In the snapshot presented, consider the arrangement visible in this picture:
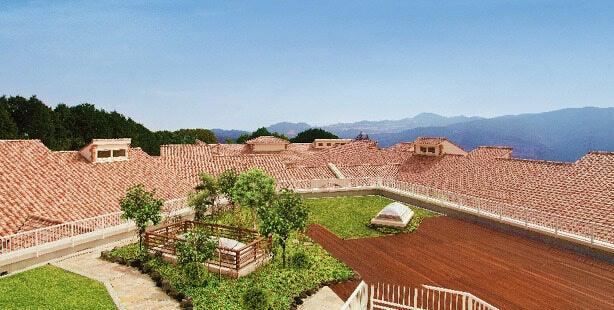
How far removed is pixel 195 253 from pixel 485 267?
1131 centimetres

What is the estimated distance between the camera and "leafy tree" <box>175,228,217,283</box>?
51.4 ft

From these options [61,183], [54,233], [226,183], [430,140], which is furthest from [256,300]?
[430,140]

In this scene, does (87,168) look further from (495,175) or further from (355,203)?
(495,175)

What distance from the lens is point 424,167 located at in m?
45.4

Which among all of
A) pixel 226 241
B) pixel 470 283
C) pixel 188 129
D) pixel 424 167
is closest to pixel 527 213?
pixel 470 283

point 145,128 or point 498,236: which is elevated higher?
point 145,128

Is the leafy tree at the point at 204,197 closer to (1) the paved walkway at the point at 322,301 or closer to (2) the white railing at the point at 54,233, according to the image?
(2) the white railing at the point at 54,233

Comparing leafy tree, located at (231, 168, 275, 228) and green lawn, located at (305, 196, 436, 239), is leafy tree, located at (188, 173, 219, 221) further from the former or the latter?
green lawn, located at (305, 196, 436, 239)

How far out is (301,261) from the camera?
17297mm

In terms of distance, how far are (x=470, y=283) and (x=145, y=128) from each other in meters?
112

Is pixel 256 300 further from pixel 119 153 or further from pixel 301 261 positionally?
pixel 119 153

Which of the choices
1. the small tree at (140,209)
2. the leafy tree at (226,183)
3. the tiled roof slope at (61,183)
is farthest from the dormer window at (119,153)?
the small tree at (140,209)

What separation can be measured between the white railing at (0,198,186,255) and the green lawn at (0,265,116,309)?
1.47 metres

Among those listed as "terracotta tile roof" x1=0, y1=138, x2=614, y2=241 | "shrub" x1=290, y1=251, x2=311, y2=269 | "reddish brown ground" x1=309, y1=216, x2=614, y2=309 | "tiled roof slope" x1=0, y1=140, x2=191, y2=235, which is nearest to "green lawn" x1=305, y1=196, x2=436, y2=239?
"reddish brown ground" x1=309, y1=216, x2=614, y2=309
